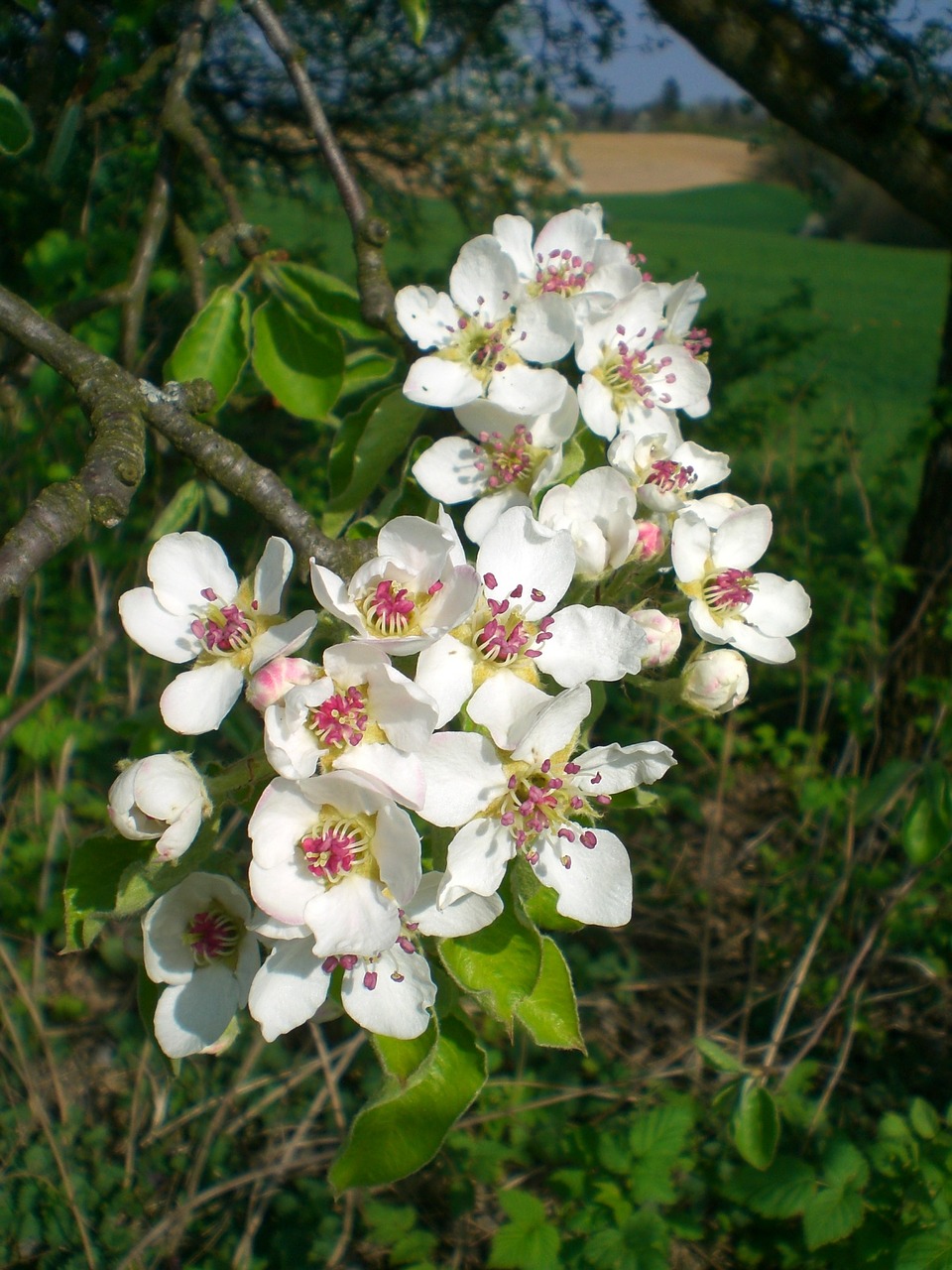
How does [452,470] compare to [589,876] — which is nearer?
[589,876]

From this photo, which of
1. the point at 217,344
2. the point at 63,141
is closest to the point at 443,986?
the point at 217,344

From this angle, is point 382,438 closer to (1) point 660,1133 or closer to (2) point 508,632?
(2) point 508,632

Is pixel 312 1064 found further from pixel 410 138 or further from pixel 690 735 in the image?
pixel 410 138

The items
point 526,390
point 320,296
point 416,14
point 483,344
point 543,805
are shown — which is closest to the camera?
point 543,805

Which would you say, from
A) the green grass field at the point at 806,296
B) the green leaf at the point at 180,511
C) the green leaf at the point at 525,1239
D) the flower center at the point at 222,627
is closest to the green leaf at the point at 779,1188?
the green leaf at the point at 525,1239

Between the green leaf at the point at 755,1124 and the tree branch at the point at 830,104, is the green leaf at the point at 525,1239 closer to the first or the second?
the green leaf at the point at 755,1124

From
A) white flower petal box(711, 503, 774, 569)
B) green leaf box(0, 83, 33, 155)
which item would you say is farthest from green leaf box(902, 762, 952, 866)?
green leaf box(0, 83, 33, 155)
